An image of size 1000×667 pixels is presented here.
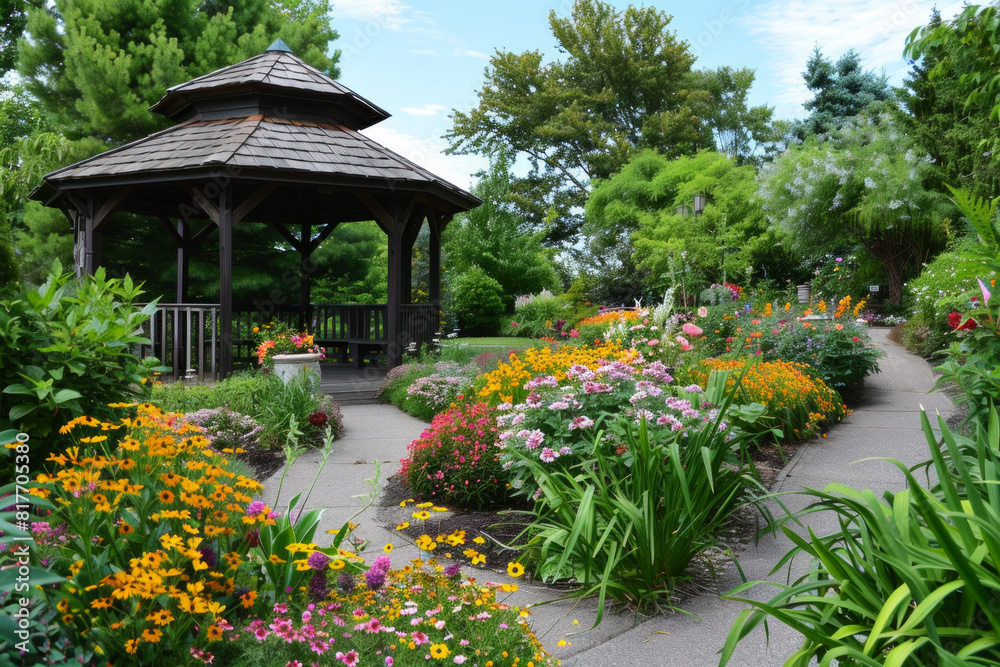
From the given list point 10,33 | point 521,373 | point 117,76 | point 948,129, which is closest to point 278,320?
point 521,373

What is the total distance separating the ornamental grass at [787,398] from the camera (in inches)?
244

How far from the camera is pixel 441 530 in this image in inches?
158

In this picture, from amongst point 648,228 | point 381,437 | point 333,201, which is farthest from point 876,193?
point 381,437

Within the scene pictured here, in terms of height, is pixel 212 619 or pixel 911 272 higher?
pixel 911 272

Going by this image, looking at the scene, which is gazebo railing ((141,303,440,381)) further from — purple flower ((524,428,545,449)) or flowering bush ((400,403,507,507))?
purple flower ((524,428,545,449))

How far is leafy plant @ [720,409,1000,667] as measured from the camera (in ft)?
5.25

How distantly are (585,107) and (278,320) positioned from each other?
72.8ft

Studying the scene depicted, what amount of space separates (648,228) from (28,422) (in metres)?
21.5

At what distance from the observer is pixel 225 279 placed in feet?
30.1

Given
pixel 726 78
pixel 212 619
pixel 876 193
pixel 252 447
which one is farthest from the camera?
pixel 726 78

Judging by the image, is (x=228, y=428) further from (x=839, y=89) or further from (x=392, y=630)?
(x=839, y=89)

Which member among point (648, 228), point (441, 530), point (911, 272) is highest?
point (648, 228)

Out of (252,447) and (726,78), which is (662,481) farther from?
(726,78)

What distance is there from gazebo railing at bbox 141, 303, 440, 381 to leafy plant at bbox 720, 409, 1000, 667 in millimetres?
8608
